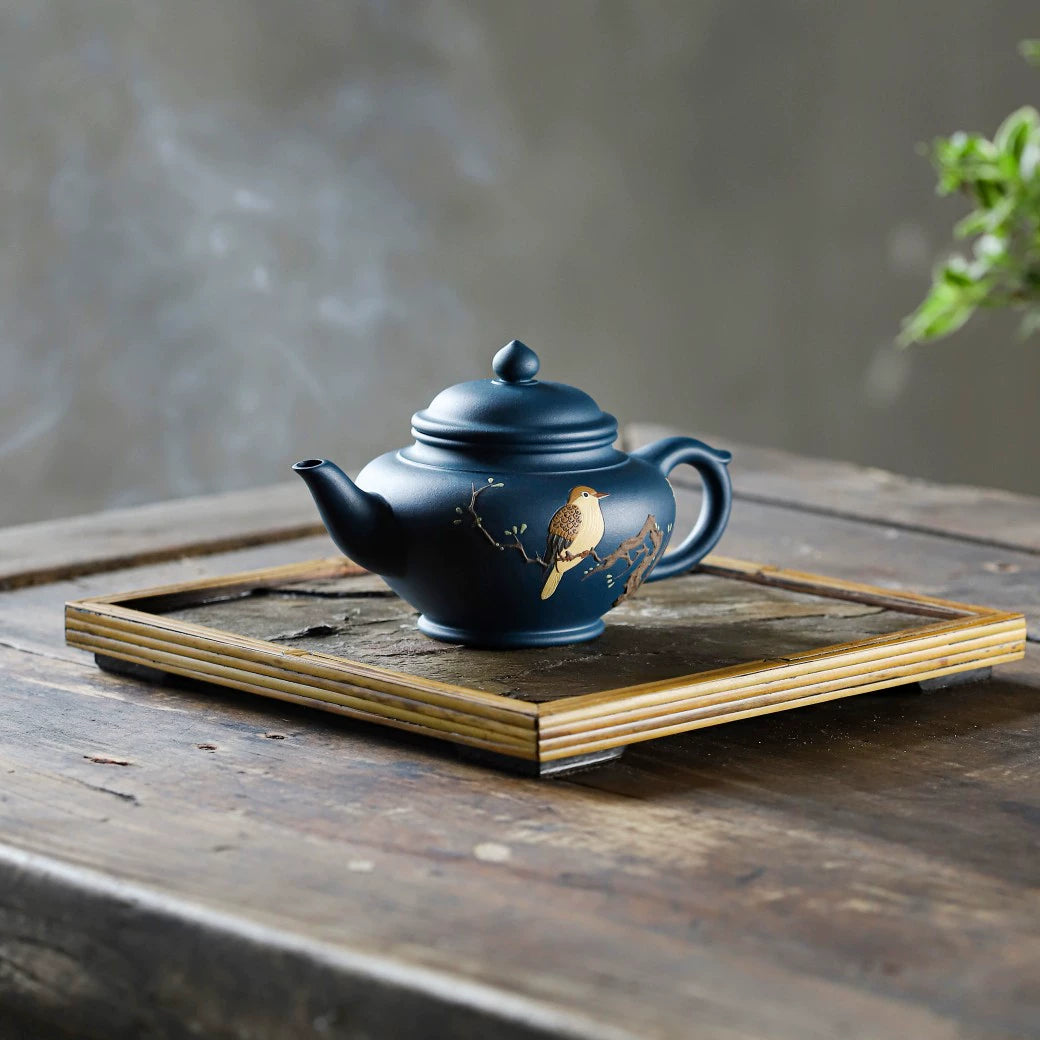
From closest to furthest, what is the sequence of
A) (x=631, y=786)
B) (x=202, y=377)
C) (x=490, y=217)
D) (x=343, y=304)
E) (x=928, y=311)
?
(x=631, y=786)
(x=928, y=311)
(x=202, y=377)
(x=343, y=304)
(x=490, y=217)

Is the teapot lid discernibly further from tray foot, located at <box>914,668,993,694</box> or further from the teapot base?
tray foot, located at <box>914,668,993,694</box>

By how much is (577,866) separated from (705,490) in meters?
0.42

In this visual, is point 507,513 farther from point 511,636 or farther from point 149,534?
point 149,534

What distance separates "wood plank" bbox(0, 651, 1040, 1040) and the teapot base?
0.10 meters

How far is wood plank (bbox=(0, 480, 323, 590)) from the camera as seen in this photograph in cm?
132

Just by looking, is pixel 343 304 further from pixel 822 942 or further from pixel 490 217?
pixel 822 942

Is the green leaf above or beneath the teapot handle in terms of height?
above

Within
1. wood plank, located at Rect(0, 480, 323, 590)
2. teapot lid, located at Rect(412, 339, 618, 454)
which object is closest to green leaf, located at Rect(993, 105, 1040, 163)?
wood plank, located at Rect(0, 480, 323, 590)

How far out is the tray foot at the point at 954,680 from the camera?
3.10ft

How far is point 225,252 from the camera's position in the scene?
279cm

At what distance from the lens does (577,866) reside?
0.65 metres

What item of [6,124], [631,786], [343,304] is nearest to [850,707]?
[631,786]

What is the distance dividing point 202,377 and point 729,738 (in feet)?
6.88

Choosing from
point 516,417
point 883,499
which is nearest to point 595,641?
point 516,417
